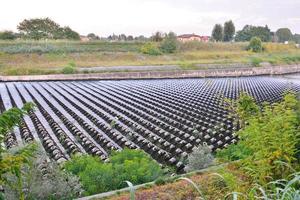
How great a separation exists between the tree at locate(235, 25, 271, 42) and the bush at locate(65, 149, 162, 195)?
80372 millimetres

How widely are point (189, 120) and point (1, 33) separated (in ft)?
163

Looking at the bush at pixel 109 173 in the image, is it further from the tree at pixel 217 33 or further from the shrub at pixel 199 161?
the tree at pixel 217 33

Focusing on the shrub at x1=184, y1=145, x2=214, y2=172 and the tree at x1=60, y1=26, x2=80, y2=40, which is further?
the tree at x1=60, y1=26, x2=80, y2=40

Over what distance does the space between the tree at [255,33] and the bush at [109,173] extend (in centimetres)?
8037

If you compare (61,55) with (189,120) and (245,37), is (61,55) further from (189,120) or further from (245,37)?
(245,37)

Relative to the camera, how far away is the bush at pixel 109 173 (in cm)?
534

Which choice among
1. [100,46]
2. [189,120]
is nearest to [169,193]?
[189,120]

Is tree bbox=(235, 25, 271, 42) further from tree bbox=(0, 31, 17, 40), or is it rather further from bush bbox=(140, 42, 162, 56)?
tree bbox=(0, 31, 17, 40)

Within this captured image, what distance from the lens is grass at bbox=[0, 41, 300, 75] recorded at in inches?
1422

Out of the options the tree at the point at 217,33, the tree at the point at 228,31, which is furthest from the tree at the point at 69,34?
the tree at the point at 228,31

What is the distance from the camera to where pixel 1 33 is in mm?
54656

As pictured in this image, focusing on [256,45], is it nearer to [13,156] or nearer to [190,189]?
[190,189]

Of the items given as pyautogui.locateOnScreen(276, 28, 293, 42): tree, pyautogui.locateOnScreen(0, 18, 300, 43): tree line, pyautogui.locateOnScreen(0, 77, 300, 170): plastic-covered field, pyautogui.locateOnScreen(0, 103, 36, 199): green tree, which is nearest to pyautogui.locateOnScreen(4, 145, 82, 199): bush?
pyautogui.locateOnScreen(0, 103, 36, 199): green tree

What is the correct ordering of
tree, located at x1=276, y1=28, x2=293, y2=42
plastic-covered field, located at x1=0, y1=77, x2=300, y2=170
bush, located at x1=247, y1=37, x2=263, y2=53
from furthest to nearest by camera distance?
tree, located at x1=276, y1=28, x2=293, y2=42, bush, located at x1=247, y1=37, x2=263, y2=53, plastic-covered field, located at x1=0, y1=77, x2=300, y2=170
